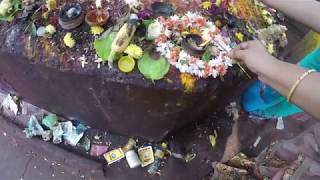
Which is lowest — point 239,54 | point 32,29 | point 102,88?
point 102,88

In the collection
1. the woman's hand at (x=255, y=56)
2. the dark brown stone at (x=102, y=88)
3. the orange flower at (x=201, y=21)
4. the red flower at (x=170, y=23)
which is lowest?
the dark brown stone at (x=102, y=88)

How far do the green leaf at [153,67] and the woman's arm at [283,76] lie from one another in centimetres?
61

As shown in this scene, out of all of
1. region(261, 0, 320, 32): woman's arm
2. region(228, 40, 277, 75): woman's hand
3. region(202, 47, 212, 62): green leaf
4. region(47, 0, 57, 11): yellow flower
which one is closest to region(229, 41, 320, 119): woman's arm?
region(228, 40, 277, 75): woman's hand

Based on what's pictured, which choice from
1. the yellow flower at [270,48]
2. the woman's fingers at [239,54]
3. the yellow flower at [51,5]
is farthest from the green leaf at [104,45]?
the yellow flower at [270,48]

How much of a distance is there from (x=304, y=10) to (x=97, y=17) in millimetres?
1144

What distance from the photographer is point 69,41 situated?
239 cm

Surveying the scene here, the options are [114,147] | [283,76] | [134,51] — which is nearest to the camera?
[283,76]

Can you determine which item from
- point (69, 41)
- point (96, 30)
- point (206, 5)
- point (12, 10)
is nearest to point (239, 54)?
point (206, 5)

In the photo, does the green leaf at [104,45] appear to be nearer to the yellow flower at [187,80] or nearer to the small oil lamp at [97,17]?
the small oil lamp at [97,17]

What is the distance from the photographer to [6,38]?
2.53m

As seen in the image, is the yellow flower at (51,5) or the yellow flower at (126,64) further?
the yellow flower at (51,5)

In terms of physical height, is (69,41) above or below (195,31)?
below

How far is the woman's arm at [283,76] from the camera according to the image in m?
1.40

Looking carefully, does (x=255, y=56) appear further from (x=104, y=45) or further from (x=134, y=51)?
(x=104, y=45)
